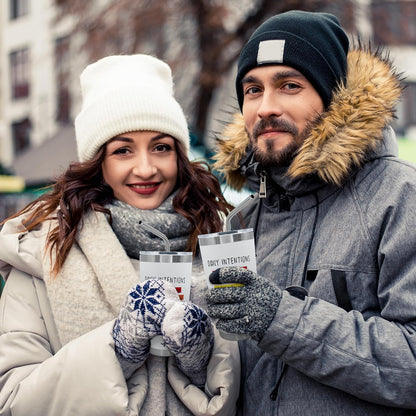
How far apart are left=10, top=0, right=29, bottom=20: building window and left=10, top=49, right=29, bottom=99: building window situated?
1373 millimetres

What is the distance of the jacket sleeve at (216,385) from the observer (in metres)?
2.11

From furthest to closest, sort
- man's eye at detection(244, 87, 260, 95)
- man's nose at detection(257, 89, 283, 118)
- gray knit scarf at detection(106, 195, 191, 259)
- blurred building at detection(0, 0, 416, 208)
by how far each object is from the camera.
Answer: blurred building at detection(0, 0, 416, 208), gray knit scarf at detection(106, 195, 191, 259), man's eye at detection(244, 87, 260, 95), man's nose at detection(257, 89, 283, 118)

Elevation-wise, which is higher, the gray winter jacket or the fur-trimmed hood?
the fur-trimmed hood

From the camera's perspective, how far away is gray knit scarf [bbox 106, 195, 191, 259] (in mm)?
2488

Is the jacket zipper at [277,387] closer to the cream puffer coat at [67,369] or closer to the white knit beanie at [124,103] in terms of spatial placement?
the cream puffer coat at [67,369]

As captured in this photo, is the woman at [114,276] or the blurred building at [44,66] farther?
the blurred building at [44,66]

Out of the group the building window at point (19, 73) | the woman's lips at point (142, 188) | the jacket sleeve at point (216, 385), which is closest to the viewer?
the jacket sleeve at point (216, 385)

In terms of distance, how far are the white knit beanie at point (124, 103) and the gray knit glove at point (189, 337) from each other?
37.6 inches

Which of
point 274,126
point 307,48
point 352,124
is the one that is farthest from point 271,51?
point 352,124

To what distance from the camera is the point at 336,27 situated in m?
2.33

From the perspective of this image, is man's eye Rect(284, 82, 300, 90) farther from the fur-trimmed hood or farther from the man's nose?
the fur-trimmed hood

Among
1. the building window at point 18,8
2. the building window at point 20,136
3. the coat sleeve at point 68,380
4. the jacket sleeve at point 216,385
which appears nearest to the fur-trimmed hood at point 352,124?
the jacket sleeve at point 216,385

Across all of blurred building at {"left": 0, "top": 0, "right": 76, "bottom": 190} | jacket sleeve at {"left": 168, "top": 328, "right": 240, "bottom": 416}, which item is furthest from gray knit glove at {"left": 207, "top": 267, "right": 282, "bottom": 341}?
blurred building at {"left": 0, "top": 0, "right": 76, "bottom": 190}

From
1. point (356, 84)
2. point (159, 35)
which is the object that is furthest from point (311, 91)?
point (159, 35)
